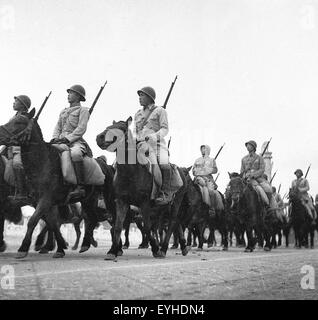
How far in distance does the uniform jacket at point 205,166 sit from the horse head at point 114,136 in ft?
28.7

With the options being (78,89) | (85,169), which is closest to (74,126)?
(78,89)

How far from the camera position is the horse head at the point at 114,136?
27.2 feet

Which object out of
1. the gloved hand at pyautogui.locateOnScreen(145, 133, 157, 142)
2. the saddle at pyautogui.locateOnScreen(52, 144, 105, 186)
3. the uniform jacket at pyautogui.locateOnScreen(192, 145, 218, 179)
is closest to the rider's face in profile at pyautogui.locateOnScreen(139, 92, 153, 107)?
the gloved hand at pyautogui.locateOnScreen(145, 133, 157, 142)

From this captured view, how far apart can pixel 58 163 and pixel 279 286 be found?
5.00 m

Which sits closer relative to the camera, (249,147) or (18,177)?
(18,177)

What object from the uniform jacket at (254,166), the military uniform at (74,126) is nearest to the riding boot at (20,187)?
the military uniform at (74,126)

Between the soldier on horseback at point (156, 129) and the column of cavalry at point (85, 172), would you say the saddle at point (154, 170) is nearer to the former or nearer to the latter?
the column of cavalry at point (85, 172)

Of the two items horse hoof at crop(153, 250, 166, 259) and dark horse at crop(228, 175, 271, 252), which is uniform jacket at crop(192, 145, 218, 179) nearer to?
dark horse at crop(228, 175, 271, 252)

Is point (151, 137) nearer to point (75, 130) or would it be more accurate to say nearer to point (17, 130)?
point (75, 130)

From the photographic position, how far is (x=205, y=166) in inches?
679

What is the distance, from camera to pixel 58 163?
8.74 meters

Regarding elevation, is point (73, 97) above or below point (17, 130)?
above

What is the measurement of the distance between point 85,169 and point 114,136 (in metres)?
1.21

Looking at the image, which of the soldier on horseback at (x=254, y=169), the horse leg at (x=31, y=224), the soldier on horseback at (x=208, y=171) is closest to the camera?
the horse leg at (x=31, y=224)
